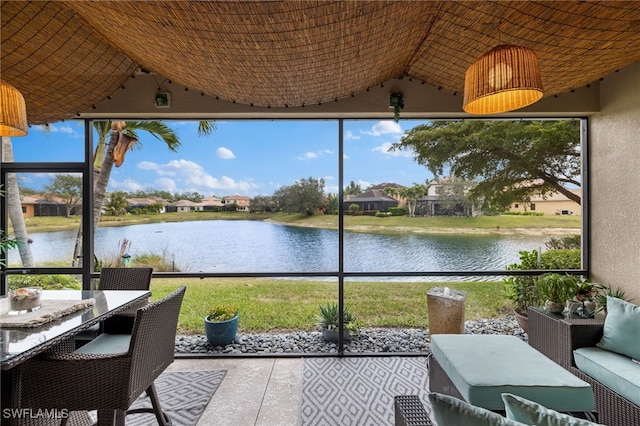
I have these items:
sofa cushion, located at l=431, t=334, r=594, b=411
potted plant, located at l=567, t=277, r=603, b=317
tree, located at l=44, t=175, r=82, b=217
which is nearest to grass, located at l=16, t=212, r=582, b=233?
tree, located at l=44, t=175, r=82, b=217

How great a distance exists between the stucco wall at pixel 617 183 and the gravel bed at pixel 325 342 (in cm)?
114

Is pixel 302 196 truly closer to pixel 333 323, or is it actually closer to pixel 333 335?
pixel 333 323

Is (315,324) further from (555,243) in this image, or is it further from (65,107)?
(65,107)

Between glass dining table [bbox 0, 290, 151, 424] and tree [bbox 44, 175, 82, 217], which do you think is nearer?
glass dining table [bbox 0, 290, 151, 424]

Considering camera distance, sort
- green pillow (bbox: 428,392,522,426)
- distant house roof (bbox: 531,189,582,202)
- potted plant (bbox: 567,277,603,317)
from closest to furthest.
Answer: green pillow (bbox: 428,392,522,426)
potted plant (bbox: 567,277,603,317)
distant house roof (bbox: 531,189,582,202)

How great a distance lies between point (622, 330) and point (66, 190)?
4934mm

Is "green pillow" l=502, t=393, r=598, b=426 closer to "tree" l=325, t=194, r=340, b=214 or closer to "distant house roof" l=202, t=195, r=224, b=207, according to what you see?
"tree" l=325, t=194, r=340, b=214

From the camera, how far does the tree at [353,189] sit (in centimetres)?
355

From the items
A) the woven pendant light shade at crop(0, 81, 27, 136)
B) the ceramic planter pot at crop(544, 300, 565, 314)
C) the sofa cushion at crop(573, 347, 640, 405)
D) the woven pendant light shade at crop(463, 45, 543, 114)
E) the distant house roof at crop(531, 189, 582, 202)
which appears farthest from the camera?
the distant house roof at crop(531, 189, 582, 202)

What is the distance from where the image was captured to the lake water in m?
3.55

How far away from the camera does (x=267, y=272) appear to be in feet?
10.9

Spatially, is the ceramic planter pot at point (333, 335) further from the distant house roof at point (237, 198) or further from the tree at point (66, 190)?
the tree at point (66, 190)

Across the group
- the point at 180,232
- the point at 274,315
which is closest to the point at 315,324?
A: the point at 274,315

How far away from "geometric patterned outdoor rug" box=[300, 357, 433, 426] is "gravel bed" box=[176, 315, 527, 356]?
0.22 meters
